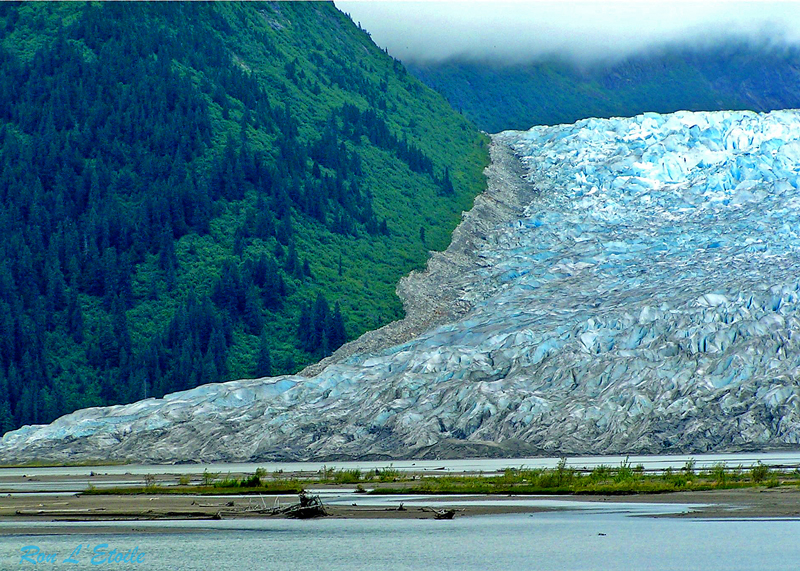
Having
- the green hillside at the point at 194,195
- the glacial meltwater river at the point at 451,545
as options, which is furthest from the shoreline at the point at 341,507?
the green hillside at the point at 194,195

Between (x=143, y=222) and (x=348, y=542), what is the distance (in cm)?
8558

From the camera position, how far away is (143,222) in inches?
4355

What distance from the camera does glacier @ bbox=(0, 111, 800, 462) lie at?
225ft

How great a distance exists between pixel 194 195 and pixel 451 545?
293 feet

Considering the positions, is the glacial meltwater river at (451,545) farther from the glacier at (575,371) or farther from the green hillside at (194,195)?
the green hillside at (194,195)

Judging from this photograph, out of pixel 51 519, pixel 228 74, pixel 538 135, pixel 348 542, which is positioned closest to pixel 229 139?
pixel 228 74

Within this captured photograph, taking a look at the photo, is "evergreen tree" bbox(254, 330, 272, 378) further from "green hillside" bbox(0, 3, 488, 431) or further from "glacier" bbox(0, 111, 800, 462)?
"glacier" bbox(0, 111, 800, 462)

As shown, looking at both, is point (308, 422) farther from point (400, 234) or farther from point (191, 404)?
point (400, 234)
